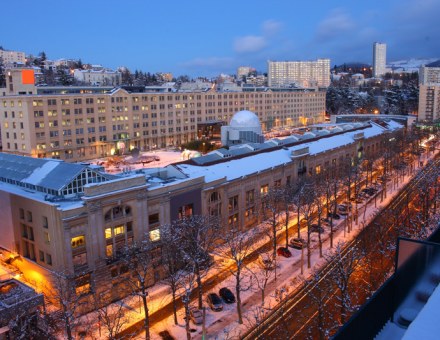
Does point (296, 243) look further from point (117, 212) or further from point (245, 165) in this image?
point (117, 212)

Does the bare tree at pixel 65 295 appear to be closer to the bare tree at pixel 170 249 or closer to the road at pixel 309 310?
the bare tree at pixel 170 249

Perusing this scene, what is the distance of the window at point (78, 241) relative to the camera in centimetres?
3738

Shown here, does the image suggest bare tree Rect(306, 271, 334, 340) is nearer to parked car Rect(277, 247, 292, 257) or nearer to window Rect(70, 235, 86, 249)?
parked car Rect(277, 247, 292, 257)

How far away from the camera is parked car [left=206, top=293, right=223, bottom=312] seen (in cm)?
3706

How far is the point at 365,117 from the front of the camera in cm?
14550

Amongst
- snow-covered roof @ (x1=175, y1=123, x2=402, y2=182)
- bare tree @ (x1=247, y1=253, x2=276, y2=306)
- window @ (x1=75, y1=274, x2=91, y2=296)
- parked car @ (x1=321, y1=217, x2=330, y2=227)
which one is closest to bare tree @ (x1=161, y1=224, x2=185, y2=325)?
window @ (x1=75, y1=274, x2=91, y2=296)

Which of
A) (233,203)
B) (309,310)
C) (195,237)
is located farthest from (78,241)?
(233,203)

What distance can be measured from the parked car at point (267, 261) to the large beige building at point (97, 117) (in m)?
71.0

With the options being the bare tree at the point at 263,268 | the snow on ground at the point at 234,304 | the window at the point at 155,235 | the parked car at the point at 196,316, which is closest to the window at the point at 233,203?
the snow on ground at the point at 234,304

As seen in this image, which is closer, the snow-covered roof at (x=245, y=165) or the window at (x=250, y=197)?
the snow-covered roof at (x=245, y=165)

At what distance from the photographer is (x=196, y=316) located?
3569cm

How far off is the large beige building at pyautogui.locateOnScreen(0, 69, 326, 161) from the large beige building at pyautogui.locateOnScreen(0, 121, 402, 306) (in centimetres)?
5027

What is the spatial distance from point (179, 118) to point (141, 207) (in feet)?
317

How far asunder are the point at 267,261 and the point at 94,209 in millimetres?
18190
